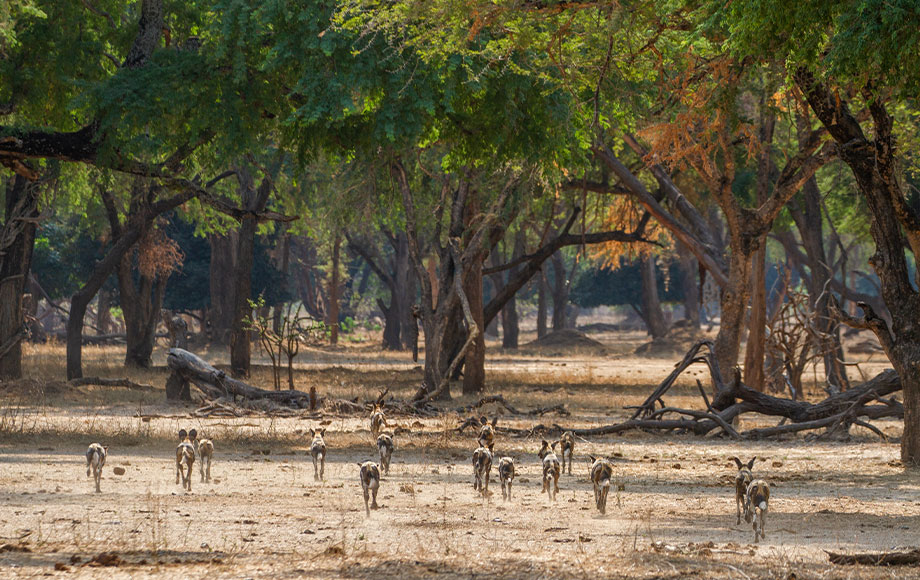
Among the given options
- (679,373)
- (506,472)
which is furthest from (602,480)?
(679,373)

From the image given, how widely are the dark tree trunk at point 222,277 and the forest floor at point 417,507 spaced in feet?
74.6

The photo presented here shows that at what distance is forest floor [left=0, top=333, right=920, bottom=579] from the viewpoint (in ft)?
28.1

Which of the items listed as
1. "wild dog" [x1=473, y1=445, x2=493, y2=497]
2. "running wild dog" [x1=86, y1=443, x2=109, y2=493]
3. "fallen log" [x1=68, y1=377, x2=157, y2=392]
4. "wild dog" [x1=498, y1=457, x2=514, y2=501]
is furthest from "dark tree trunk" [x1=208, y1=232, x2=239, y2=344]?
"wild dog" [x1=498, y1=457, x2=514, y2=501]

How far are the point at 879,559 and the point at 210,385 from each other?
16429mm

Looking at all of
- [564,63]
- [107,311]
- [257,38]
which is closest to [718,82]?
[564,63]

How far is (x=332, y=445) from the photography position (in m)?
17.7

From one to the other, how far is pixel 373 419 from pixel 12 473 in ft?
17.2

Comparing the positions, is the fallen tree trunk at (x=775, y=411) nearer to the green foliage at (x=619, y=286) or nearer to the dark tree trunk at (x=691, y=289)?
the dark tree trunk at (x=691, y=289)

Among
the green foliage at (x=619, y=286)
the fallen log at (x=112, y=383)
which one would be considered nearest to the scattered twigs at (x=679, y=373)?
the fallen log at (x=112, y=383)

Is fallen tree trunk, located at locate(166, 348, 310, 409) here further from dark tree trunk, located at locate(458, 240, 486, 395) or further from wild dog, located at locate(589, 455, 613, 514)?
wild dog, located at locate(589, 455, 613, 514)

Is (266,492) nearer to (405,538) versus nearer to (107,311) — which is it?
(405,538)

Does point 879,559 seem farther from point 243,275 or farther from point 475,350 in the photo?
point 243,275

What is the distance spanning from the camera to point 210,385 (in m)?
23.1

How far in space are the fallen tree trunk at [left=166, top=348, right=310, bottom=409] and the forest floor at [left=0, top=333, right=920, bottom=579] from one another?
94 cm
